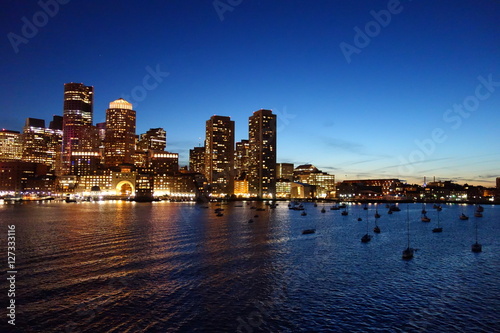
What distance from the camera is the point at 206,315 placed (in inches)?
997

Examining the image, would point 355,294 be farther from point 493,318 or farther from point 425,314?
point 493,318

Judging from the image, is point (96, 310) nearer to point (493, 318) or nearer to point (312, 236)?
point (493, 318)

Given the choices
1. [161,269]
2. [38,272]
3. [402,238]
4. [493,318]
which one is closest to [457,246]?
[402,238]

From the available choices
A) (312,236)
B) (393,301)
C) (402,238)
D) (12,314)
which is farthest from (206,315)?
(402,238)

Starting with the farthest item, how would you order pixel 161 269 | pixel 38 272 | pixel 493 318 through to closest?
pixel 161 269
pixel 38 272
pixel 493 318

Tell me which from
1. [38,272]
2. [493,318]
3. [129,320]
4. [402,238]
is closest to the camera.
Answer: [129,320]

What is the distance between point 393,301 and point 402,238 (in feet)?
136

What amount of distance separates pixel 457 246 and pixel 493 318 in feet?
114

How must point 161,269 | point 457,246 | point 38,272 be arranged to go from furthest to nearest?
point 457,246
point 161,269
point 38,272

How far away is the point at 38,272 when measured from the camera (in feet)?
116

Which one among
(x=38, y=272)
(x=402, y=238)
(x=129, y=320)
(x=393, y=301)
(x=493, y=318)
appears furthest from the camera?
(x=402, y=238)

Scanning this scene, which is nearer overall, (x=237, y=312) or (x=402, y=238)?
(x=237, y=312)

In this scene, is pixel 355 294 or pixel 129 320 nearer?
pixel 129 320

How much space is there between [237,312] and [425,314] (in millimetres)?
13043
